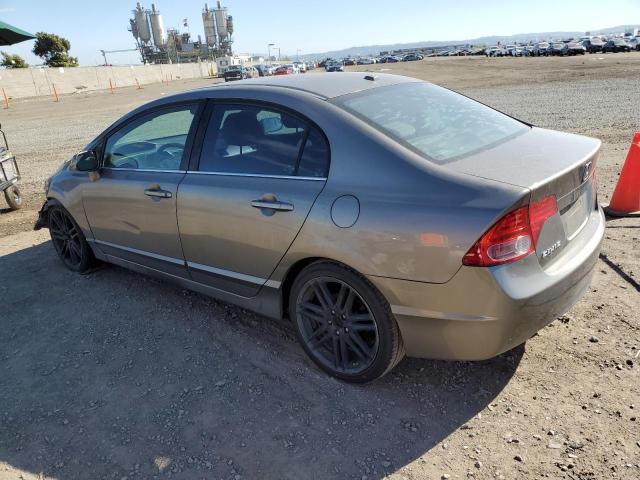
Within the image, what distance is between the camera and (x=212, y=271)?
11.5ft

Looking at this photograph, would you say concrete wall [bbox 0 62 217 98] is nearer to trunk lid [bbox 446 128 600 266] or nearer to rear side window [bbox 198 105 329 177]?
rear side window [bbox 198 105 329 177]

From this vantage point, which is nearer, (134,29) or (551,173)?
(551,173)

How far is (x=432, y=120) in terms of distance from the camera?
10.1 ft

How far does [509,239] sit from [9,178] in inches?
280

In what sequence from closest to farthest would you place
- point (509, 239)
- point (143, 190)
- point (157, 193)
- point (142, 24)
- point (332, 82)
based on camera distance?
1. point (509, 239)
2. point (332, 82)
3. point (157, 193)
4. point (143, 190)
5. point (142, 24)

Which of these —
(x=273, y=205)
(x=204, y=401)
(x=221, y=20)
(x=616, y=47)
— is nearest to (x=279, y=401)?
(x=204, y=401)

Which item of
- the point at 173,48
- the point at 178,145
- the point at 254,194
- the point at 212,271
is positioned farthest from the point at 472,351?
the point at 173,48

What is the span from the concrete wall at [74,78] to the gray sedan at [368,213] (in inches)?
1789

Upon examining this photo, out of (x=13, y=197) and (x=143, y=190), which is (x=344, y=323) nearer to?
(x=143, y=190)

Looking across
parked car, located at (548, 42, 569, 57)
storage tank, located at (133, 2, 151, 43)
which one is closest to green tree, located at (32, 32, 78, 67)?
storage tank, located at (133, 2, 151, 43)

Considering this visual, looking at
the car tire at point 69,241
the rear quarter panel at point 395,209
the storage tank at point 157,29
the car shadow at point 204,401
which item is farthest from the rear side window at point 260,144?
the storage tank at point 157,29

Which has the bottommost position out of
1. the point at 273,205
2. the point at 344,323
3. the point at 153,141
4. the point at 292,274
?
the point at 344,323

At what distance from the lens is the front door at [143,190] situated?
3646 mm

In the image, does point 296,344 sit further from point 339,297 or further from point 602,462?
point 602,462
